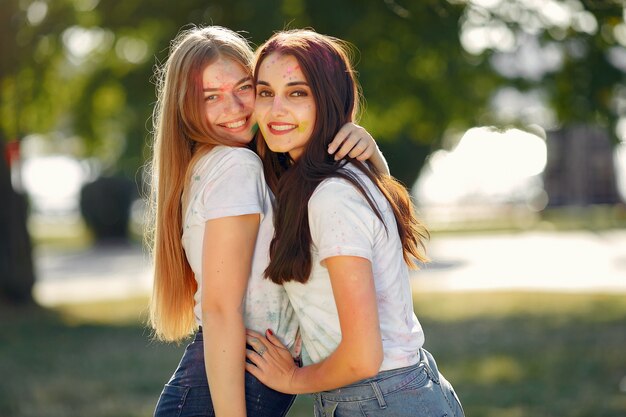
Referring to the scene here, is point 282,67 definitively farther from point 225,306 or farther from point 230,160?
point 225,306

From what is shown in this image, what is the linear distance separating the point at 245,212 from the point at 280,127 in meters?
0.26

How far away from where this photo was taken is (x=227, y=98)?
2695 millimetres

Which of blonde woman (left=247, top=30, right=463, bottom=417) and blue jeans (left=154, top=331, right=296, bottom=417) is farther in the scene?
blue jeans (left=154, top=331, right=296, bottom=417)

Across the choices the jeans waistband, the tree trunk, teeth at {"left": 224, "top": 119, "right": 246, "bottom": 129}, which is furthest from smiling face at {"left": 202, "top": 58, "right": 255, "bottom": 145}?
the tree trunk

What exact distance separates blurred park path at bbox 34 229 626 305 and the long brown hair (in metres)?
10.4

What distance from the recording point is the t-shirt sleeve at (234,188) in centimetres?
245

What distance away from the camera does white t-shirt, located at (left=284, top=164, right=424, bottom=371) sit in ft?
7.39

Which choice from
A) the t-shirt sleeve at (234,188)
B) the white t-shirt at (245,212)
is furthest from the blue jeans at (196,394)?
the t-shirt sleeve at (234,188)

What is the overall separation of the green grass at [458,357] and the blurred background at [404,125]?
0.09ft

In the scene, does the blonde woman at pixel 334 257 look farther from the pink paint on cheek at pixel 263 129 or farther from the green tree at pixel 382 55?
the green tree at pixel 382 55

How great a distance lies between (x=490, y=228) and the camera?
102 ft

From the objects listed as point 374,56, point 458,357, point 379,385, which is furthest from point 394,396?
point 374,56

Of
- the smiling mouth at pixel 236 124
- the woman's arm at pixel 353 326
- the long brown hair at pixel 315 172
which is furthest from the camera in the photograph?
the smiling mouth at pixel 236 124

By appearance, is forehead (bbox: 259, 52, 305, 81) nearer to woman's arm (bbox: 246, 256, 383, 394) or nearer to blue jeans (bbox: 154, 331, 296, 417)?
woman's arm (bbox: 246, 256, 383, 394)
